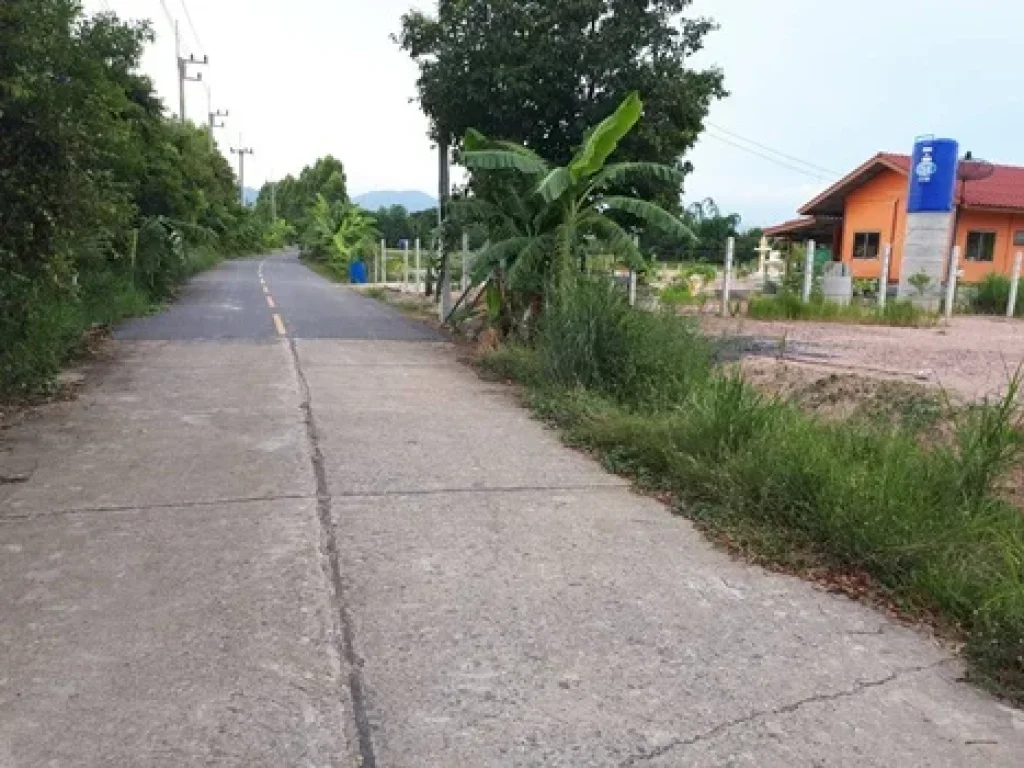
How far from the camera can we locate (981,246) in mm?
29062

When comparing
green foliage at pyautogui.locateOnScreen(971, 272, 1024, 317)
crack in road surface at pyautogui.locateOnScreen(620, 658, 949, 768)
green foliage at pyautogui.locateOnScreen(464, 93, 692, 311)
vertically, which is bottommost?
crack in road surface at pyautogui.locateOnScreen(620, 658, 949, 768)

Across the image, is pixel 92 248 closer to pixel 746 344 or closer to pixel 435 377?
pixel 435 377

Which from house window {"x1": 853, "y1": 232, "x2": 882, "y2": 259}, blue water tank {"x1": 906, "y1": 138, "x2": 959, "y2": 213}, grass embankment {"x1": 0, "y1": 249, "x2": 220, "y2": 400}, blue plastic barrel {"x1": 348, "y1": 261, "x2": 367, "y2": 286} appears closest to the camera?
grass embankment {"x1": 0, "y1": 249, "x2": 220, "y2": 400}

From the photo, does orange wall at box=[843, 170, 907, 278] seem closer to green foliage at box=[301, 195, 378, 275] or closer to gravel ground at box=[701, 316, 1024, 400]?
gravel ground at box=[701, 316, 1024, 400]

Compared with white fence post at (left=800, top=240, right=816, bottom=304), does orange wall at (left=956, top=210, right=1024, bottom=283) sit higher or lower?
higher

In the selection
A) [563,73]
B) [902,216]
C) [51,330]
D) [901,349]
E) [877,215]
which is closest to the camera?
[51,330]

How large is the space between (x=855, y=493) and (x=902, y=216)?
2777cm

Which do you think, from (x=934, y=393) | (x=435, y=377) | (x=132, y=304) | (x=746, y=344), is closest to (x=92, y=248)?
(x=435, y=377)


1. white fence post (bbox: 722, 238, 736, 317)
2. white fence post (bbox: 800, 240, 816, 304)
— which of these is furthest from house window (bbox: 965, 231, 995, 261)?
white fence post (bbox: 722, 238, 736, 317)

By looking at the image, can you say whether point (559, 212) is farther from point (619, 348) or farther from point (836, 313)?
point (836, 313)

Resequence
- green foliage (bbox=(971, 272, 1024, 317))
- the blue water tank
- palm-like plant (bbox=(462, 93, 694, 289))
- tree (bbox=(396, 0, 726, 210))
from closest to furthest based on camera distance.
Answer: palm-like plant (bbox=(462, 93, 694, 289)) → tree (bbox=(396, 0, 726, 210)) → the blue water tank → green foliage (bbox=(971, 272, 1024, 317))

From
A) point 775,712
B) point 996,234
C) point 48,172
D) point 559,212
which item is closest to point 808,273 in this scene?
point 559,212

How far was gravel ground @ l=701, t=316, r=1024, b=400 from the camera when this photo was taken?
863cm

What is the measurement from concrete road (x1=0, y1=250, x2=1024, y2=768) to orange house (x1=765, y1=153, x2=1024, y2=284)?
82.2ft
